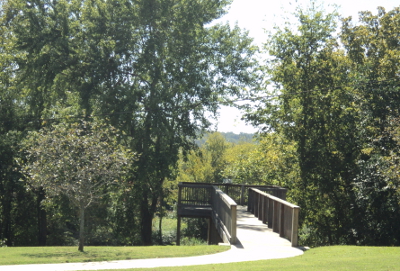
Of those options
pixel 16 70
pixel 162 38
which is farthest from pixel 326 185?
pixel 16 70

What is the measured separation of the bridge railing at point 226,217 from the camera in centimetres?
1431

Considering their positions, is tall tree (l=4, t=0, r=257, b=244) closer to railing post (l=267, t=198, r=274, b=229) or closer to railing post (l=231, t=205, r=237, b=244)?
railing post (l=267, t=198, r=274, b=229)

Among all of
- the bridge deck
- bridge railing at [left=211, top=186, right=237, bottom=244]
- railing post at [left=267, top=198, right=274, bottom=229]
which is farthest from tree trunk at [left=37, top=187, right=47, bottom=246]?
railing post at [left=267, top=198, right=274, bottom=229]

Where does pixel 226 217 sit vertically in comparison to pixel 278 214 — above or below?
below

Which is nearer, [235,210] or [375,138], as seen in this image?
[235,210]

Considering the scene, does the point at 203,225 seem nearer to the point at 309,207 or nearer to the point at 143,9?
the point at 309,207

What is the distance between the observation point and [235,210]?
14.0m

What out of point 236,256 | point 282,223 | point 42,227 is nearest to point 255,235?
point 282,223

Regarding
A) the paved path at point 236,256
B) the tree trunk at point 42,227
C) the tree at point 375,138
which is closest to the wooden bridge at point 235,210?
the paved path at point 236,256

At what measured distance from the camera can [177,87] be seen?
1094 inches

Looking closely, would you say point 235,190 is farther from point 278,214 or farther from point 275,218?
point 278,214

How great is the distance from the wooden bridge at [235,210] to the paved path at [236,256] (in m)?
0.36

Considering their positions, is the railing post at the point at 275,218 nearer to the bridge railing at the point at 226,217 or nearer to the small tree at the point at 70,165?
the bridge railing at the point at 226,217

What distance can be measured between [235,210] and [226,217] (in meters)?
2.16
